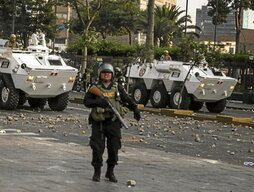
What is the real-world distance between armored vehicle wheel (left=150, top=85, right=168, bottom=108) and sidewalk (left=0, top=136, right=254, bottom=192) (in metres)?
15.4

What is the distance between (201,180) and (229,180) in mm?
461

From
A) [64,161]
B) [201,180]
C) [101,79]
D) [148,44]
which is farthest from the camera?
[148,44]

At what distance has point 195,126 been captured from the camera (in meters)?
20.8

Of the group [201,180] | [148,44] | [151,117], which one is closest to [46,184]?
[201,180]

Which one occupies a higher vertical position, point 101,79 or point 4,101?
point 101,79

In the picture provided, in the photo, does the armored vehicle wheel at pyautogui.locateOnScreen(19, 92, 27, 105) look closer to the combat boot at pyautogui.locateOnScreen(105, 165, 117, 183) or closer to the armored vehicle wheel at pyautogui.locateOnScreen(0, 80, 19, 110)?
the armored vehicle wheel at pyautogui.locateOnScreen(0, 80, 19, 110)

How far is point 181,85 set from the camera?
29328 millimetres

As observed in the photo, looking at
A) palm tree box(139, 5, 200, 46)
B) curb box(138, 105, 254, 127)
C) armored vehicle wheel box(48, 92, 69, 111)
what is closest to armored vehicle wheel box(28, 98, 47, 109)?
armored vehicle wheel box(48, 92, 69, 111)

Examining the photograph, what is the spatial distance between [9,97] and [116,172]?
520 inches

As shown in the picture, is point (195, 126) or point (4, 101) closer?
point (195, 126)

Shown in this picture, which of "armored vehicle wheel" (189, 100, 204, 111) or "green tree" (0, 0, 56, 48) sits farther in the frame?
A: "green tree" (0, 0, 56, 48)

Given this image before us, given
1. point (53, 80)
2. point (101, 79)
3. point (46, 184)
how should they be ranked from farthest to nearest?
1. point (53, 80)
2. point (101, 79)
3. point (46, 184)

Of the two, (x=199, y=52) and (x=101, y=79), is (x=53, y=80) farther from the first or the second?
(x=101, y=79)

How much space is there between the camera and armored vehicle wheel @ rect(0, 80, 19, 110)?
78.2 feet
